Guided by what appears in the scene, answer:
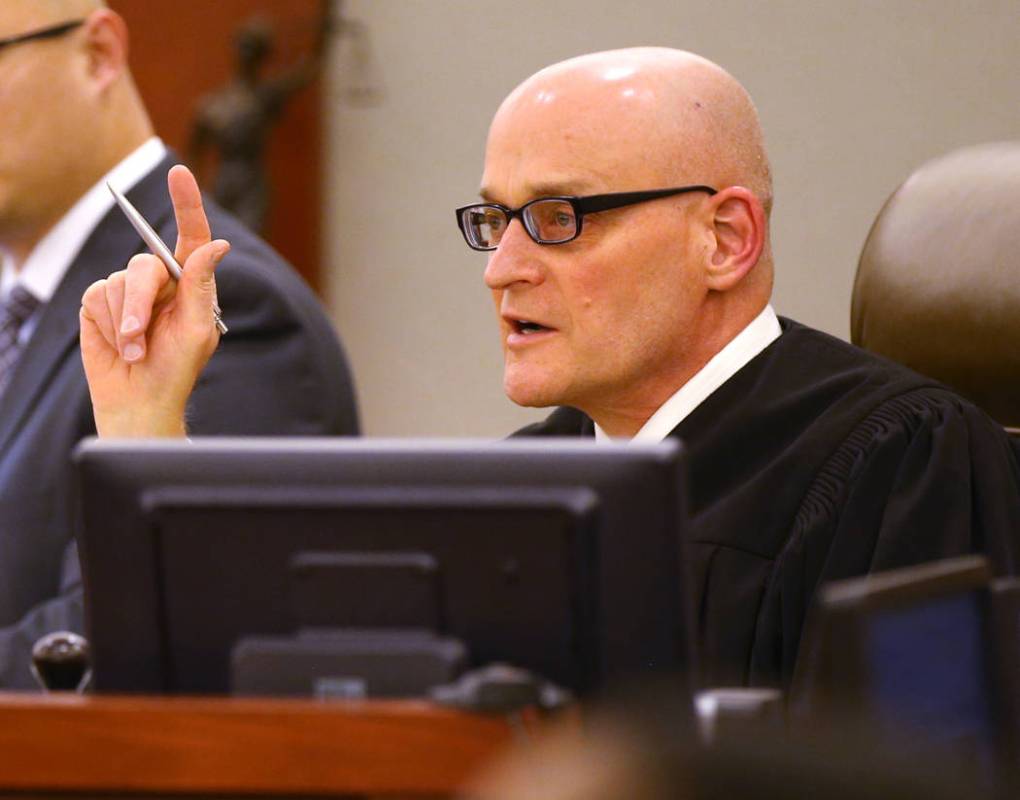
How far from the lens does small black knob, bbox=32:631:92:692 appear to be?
144 centimetres

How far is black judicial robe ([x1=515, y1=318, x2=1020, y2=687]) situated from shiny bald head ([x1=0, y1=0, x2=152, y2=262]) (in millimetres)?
1267

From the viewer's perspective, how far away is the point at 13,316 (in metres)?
2.87

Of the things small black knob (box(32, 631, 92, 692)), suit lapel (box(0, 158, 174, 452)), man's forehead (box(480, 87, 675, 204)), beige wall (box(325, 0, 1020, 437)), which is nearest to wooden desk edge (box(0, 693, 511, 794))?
small black knob (box(32, 631, 92, 692))

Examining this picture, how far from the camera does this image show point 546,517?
1.21 m

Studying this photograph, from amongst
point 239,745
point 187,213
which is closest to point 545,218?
point 187,213

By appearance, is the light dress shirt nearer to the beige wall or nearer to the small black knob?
the small black knob

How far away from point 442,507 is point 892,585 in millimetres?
309

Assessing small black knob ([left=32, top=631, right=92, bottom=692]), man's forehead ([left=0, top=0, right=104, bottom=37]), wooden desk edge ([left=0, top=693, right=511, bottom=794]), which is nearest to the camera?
wooden desk edge ([left=0, top=693, right=511, bottom=794])

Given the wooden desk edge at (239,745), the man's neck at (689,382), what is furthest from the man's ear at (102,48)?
the wooden desk edge at (239,745)

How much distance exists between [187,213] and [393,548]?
34.8 inches

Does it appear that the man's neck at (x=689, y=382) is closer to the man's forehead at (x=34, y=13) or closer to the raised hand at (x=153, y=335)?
the raised hand at (x=153, y=335)

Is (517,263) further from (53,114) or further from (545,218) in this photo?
(53,114)

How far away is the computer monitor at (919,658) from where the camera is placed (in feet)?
3.56

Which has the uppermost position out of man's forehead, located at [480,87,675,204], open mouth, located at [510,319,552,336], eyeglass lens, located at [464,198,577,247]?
man's forehead, located at [480,87,675,204]
